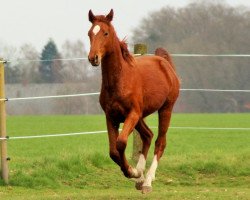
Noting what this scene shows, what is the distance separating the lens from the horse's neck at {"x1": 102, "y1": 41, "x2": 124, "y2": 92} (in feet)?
30.7

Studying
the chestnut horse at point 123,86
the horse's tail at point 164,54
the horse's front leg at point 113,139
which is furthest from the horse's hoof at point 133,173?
the horse's tail at point 164,54

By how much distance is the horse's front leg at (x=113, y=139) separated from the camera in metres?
9.49

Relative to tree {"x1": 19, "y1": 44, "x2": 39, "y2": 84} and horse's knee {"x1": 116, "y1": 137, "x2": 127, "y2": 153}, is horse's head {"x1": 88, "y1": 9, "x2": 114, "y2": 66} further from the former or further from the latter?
tree {"x1": 19, "y1": 44, "x2": 39, "y2": 84}

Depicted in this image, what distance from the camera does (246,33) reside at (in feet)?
185

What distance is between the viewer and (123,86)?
30.8 ft

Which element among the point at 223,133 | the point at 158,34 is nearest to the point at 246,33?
the point at 158,34

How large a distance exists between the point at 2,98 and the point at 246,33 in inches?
1799

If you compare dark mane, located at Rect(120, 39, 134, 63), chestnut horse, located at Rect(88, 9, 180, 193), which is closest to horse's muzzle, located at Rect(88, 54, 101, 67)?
chestnut horse, located at Rect(88, 9, 180, 193)

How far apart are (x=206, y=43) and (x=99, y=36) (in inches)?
1771

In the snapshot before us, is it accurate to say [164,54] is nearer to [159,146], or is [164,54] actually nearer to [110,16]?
[159,146]

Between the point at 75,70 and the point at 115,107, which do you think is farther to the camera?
the point at 75,70

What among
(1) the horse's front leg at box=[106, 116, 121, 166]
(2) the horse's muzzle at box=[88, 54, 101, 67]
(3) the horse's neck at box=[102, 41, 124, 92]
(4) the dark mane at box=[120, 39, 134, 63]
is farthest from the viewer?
(4) the dark mane at box=[120, 39, 134, 63]

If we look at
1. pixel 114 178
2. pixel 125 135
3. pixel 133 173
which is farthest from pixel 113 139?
pixel 114 178

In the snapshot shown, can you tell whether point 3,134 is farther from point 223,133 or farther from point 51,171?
point 223,133
